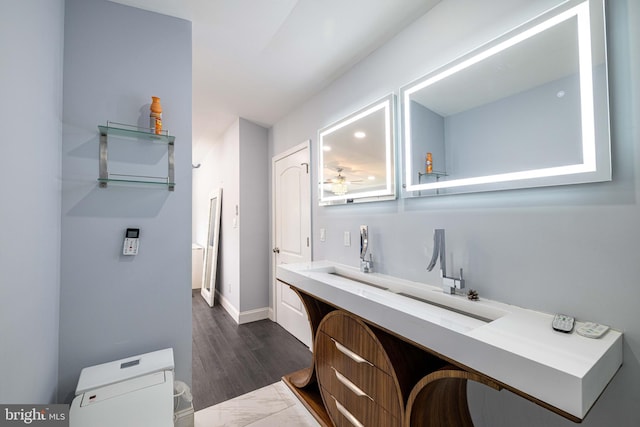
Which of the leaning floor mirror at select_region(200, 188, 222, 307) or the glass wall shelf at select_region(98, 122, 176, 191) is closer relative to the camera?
the glass wall shelf at select_region(98, 122, 176, 191)

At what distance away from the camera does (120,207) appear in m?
1.63

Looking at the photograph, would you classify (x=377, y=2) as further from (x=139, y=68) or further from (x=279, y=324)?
(x=279, y=324)

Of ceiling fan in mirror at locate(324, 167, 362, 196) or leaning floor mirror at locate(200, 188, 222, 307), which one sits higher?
ceiling fan in mirror at locate(324, 167, 362, 196)

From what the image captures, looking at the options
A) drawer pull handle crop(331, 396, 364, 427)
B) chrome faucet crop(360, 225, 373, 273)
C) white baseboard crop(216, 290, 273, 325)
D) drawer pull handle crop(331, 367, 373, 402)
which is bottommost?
white baseboard crop(216, 290, 273, 325)

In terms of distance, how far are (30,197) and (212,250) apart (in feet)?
12.4

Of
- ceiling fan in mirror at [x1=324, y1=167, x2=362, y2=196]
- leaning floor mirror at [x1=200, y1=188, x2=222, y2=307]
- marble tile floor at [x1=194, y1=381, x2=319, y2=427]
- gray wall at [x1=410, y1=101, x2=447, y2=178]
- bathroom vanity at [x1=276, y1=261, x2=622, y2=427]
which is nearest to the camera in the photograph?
bathroom vanity at [x1=276, y1=261, x2=622, y2=427]

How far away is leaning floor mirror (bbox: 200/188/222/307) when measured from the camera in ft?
14.3

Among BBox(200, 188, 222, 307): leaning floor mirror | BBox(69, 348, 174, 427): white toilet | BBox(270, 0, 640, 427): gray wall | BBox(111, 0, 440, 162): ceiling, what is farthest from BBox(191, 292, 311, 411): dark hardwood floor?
BBox(111, 0, 440, 162): ceiling

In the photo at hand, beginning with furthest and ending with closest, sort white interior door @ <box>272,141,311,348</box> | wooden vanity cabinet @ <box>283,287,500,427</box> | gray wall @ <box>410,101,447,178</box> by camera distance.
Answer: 1. white interior door @ <box>272,141,311,348</box>
2. gray wall @ <box>410,101,447,178</box>
3. wooden vanity cabinet @ <box>283,287,500,427</box>

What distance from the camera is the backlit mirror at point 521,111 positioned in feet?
3.14

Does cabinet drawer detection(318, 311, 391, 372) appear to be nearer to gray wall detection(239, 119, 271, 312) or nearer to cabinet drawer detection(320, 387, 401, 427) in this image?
cabinet drawer detection(320, 387, 401, 427)

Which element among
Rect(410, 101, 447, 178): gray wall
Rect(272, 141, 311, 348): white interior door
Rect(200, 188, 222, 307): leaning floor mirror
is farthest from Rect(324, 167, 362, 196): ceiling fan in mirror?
Rect(200, 188, 222, 307): leaning floor mirror

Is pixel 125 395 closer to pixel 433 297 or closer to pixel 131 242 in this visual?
pixel 131 242

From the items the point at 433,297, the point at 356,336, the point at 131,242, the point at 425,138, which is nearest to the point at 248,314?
the point at 131,242
